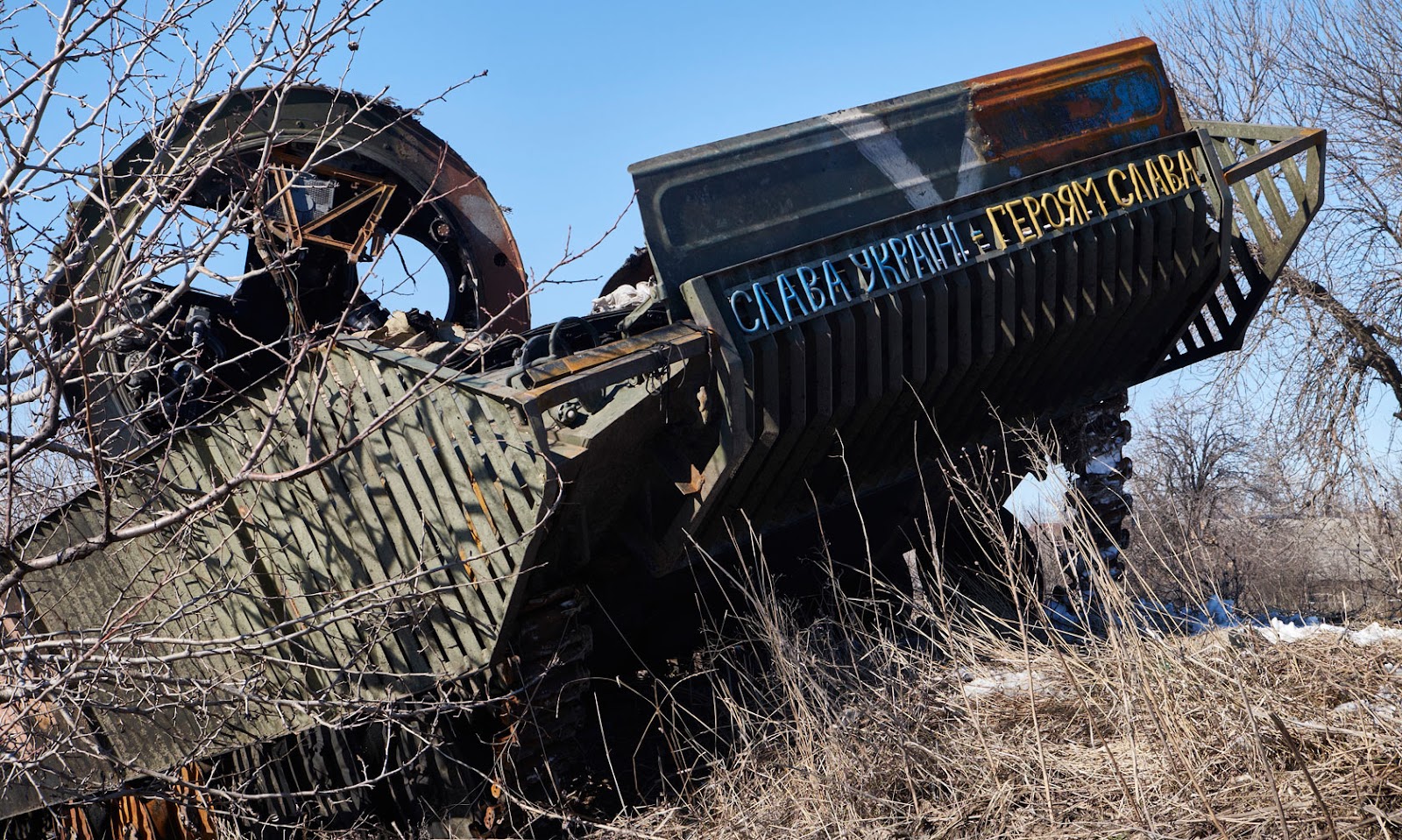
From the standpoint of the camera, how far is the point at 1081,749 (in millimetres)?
4797

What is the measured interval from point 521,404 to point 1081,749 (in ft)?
8.31

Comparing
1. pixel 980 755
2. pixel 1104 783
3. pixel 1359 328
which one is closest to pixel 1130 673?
pixel 1104 783

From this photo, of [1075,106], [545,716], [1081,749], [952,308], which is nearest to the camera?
[1081,749]

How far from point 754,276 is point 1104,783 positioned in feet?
9.42

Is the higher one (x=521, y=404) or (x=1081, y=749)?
(x=521, y=404)

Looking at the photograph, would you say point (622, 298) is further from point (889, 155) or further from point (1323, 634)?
point (1323, 634)

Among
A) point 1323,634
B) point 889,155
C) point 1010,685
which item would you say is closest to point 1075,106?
point 889,155

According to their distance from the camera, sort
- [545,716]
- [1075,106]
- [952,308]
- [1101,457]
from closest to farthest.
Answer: [545,716] < [952,308] < [1075,106] < [1101,457]

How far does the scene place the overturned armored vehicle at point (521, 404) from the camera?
18.6ft

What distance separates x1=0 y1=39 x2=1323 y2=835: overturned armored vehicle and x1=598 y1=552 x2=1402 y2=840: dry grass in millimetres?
1058

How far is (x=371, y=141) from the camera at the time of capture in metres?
8.64

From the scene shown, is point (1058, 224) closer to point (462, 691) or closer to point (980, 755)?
point (980, 755)

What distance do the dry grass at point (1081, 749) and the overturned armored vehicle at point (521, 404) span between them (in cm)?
106

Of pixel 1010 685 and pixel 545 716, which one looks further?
pixel 545 716
